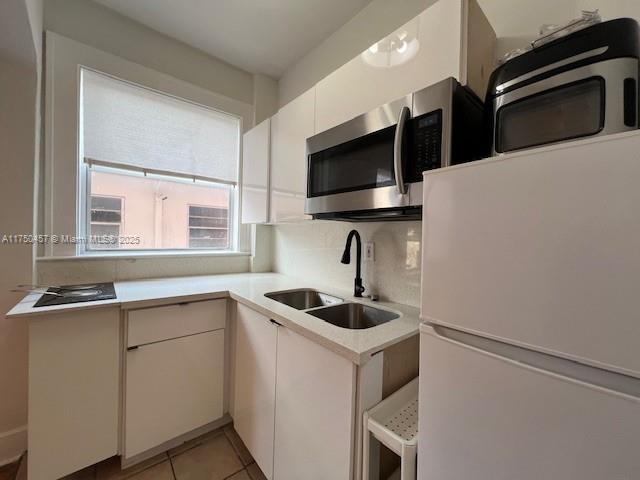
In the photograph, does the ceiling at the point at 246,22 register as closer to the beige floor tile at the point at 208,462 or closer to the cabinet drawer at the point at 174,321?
the cabinet drawer at the point at 174,321

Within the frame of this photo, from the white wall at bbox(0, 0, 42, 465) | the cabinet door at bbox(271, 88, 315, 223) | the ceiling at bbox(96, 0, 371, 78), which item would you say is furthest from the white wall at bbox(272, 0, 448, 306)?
the white wall at bbox(0, 0, 42, 465)

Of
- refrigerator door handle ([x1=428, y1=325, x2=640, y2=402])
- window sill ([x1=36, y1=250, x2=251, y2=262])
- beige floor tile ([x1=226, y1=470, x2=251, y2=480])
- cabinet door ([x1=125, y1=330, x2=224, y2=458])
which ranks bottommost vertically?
beige floor tile ([x1=226, y1=470, x2=251, y2=480])

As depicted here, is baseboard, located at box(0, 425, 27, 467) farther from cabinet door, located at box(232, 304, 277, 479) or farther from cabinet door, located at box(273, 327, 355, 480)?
cabinet door, located at box(273, 327, 355, 480)

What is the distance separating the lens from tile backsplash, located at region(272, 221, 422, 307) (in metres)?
1.36

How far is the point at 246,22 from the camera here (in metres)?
1.78

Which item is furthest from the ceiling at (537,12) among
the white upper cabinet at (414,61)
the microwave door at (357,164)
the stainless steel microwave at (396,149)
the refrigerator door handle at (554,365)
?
the refrigerator door handle at (554,365)

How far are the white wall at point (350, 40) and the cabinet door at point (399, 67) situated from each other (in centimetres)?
57

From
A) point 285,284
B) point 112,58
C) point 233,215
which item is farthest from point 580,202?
point 112,58

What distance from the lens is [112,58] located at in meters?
1.72

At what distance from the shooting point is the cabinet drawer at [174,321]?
1320mm

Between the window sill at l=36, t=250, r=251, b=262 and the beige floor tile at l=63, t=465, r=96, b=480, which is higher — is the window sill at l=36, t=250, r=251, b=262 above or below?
above

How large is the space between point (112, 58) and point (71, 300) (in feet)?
5.16

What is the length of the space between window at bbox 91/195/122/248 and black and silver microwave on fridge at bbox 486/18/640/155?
2209 millimetres

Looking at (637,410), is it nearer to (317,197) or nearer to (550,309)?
(550,309)
